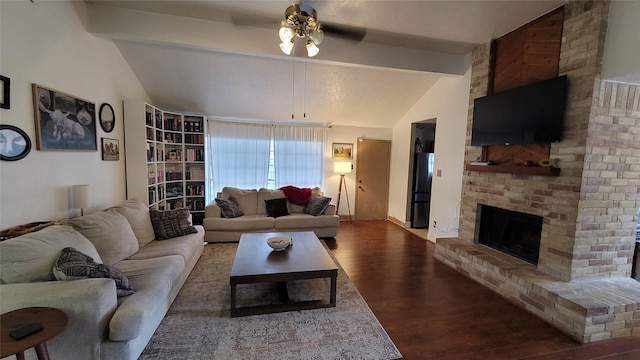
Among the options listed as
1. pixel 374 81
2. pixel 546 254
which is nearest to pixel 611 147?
pixel 546 254

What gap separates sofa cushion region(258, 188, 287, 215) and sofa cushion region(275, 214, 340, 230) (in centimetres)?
49

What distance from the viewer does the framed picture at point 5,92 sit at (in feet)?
6.18

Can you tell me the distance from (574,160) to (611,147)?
0.34 metres

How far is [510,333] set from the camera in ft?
6.92

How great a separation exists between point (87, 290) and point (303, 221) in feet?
9.71

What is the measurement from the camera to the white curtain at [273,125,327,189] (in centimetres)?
548

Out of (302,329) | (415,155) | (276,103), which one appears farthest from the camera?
(415,155)

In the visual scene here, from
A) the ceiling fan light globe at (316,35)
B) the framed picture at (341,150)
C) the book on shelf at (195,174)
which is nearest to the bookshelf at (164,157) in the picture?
the book on shelf at (195,174)

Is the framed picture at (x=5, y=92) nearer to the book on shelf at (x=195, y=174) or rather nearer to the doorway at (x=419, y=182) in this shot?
the book on shelf at (x=195, y=174)

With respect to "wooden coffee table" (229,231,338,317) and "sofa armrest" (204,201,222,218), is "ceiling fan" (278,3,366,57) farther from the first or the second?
"sofa armrest" (204,201,222,218)

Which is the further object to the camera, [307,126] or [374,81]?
[307,126]

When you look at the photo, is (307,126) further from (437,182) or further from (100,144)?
(100,144)

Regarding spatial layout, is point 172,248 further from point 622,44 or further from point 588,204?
point 622,44

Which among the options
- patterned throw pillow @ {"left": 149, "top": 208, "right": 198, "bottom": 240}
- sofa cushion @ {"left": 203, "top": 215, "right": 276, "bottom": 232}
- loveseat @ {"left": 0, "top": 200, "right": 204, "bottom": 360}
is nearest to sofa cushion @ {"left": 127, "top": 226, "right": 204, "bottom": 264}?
patterned throw pillow @ {"left": 149, "top": 208, "right": 198, "bottom": 240}
